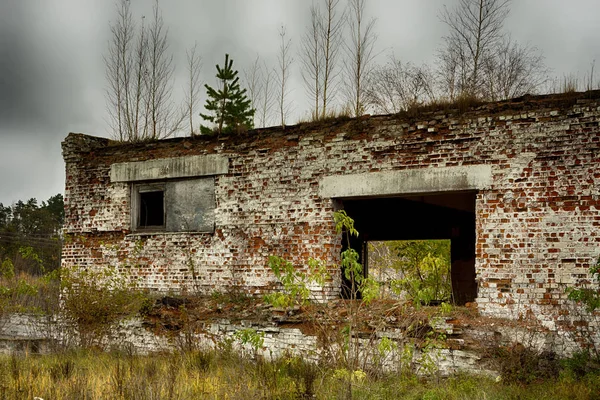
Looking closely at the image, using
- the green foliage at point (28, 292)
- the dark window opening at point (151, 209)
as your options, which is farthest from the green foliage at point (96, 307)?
the dark window opening at point (151, 209)

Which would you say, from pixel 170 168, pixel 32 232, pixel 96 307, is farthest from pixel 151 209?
pixel 32 232

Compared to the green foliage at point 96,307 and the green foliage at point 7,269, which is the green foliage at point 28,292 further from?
the green foliage at point 96,307

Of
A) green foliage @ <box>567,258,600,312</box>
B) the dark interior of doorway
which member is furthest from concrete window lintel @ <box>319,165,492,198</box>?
the dark interior of doorway

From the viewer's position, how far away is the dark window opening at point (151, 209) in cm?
1145

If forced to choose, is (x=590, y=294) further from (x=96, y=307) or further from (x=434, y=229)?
(x=96, y=307)

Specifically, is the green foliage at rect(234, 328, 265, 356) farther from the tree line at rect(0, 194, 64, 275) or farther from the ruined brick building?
the tree line at rect(0, 194, 64, 275)

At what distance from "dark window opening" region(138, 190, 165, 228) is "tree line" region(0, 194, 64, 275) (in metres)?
21.4

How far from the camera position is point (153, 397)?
5785 mm

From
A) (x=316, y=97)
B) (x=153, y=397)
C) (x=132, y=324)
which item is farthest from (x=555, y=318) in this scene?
(x=316, y=97)

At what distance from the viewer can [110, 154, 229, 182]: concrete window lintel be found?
34.5 ft

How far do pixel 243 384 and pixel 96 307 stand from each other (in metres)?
4.86

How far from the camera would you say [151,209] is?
11.6 meters

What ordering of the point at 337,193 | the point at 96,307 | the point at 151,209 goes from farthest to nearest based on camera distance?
1. the point at 151,209
2. the point at 96,307
3. the point at 337,193

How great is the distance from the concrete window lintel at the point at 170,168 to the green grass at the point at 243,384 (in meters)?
3.61
